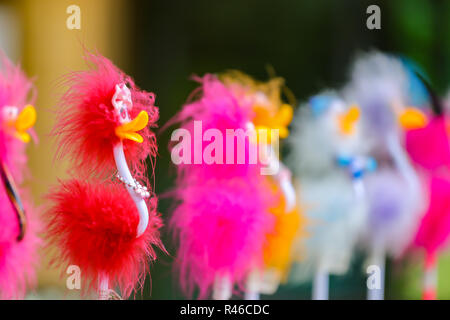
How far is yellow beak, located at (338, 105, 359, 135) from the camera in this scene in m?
1.05

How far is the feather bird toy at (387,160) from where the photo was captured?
1.06 meters

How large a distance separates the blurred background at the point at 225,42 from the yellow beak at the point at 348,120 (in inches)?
12.7

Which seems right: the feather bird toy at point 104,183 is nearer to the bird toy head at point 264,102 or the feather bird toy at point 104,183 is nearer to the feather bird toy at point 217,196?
the feather bird toy at point 217,196

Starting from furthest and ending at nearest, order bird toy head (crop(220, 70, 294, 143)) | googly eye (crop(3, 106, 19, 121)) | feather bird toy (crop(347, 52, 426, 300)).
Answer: feather bird toy (crop(347, 52, 426, 300))
bird toy head (crop(220, 70, 294, 143))
googly eye (crop(3, 106, 19, 121))

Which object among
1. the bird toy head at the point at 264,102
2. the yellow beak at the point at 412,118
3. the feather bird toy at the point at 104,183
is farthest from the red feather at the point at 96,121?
the yellow beak at the point at 412,118

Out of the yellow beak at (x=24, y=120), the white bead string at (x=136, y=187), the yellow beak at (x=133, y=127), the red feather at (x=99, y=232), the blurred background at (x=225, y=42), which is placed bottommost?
the red feather at (x=99, y=232)

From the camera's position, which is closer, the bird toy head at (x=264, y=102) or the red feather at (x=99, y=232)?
the red feather at (x=99, y=232)

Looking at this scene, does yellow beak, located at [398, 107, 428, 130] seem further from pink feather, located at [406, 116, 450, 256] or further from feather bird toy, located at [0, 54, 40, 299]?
feather bird toy, located at [0, 54, 40, 299]

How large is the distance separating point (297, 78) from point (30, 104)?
796 millimetres

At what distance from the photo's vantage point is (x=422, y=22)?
58.7 inches

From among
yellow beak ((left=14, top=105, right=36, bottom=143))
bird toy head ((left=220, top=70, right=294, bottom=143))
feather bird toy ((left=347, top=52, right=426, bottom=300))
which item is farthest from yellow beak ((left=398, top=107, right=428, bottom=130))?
yellow beak ((left=14, top=105, right=36, bottom=143))

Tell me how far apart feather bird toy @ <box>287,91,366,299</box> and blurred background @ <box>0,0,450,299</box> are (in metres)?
0.21

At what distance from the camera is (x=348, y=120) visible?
1.05 m

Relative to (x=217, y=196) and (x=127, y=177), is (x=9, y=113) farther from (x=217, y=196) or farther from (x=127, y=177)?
(x=217, y=196)
